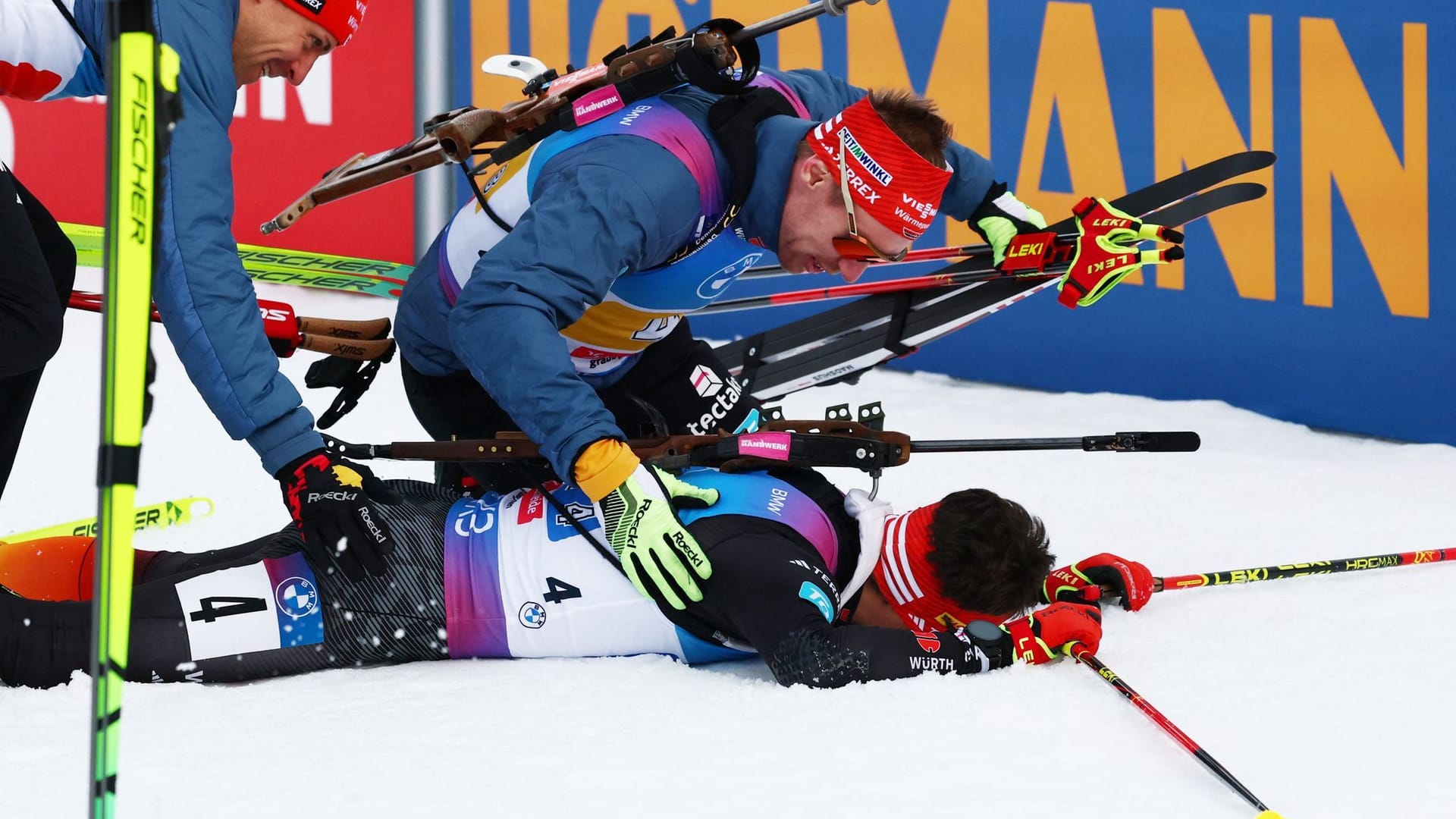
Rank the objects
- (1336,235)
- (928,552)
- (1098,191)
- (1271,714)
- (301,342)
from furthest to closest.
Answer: (1098,191) < (1336,235) < (301,342) < (928,552) < (1271,714)

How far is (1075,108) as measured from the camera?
509cm

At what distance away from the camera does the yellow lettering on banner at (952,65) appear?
17.3ft

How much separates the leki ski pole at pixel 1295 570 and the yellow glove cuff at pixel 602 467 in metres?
1.27

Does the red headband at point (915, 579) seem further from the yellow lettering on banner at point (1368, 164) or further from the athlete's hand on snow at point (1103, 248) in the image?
the yellow lettering on banner at point (1368, 164)

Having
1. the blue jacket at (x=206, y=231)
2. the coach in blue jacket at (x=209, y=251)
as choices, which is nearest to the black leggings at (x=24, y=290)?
the coach in blue jacket at (x=209, y=251)

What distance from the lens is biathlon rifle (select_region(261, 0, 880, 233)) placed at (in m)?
2.90

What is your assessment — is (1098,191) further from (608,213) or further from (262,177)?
(262,177)

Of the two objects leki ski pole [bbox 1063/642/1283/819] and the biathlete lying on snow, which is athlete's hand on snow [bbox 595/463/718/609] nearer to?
the biathlete lying on snow

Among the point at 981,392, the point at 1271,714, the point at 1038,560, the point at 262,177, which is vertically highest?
the point at 262,177

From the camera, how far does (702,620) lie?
8.76ft

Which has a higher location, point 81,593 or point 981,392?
point 981,392

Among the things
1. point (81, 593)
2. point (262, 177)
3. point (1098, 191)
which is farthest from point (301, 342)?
point (262, 177)

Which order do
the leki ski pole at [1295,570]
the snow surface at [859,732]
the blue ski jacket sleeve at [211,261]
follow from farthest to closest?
the leki ski pole at [1295,570], the blue ski jacket sleeve at [211,261], the snow surface at [859,732]

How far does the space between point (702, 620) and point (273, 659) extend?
72 centimetres
